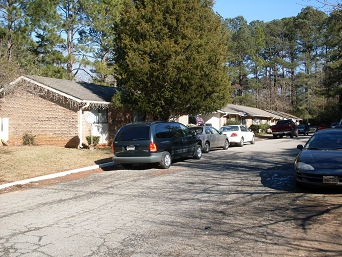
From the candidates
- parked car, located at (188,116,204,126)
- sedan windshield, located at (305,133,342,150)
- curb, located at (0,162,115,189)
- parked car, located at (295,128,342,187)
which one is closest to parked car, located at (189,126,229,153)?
curb, located at (0,162,115,189)

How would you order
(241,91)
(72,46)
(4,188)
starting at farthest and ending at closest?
(241,91)
(72,46)
(4,188)

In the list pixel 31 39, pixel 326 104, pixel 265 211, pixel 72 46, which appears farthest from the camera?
pixel 326 104

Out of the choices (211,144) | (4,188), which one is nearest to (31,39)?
(211,144)

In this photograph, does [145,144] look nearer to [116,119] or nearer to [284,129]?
[116,119]

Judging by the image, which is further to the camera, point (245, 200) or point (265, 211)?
point (245, 200)

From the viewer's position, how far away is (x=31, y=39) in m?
32.9

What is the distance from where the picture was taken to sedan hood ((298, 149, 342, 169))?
8.39 metres

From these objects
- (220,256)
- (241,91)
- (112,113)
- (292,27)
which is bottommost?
(220,256)

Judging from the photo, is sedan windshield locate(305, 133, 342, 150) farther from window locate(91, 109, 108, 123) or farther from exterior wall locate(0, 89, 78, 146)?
window locate(91, 109, 108, 123)

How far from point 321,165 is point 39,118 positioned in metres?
18.0

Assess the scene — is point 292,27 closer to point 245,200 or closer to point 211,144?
point 211,144

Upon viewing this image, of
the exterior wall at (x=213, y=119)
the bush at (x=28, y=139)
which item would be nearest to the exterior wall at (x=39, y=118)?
the bush at (x=28, y=139)

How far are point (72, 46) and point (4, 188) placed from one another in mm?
28022

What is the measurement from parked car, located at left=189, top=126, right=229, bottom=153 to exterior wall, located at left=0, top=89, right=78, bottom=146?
6.89 m
